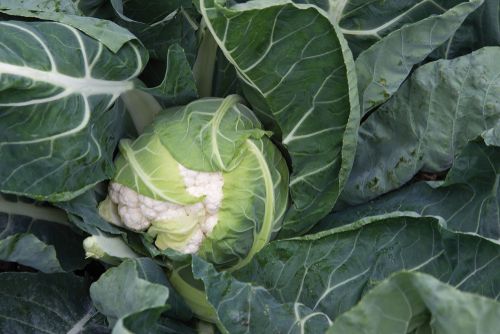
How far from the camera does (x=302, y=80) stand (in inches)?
58.2

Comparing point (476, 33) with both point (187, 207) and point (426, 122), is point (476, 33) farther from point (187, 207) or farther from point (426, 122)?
point (187, 207)

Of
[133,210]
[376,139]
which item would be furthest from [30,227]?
[376,139]

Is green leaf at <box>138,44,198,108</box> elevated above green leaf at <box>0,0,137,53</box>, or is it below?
below

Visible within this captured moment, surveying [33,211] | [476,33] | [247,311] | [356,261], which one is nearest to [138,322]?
[247,311]

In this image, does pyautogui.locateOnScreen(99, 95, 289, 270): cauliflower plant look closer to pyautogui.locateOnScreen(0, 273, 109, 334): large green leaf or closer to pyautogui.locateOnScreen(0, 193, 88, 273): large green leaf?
pyautogui.locateOnScreen(0, 193, 88, 273): large green leaf

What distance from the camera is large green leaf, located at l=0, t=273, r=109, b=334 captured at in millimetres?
1633

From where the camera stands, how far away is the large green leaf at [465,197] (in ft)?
5.03

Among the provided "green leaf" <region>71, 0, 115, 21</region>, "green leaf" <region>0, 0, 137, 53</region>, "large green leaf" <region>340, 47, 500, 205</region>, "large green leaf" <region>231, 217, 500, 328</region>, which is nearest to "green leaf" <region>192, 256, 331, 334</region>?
"large green leaf" <region>231, 217, 500, 328</region>

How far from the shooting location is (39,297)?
1.70 m

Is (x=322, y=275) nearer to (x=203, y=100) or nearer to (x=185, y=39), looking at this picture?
(x=203, y=100)

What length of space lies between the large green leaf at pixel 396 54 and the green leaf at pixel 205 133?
1.50ft

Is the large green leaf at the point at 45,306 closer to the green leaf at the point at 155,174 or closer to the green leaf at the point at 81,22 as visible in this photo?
the green leaf at the point at 155,174

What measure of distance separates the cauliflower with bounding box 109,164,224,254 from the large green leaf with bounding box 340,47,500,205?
2.16ft

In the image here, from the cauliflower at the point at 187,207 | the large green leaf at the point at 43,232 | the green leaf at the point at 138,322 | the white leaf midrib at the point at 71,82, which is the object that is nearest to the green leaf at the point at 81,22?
the white leaf midrib at the point at 71,82
